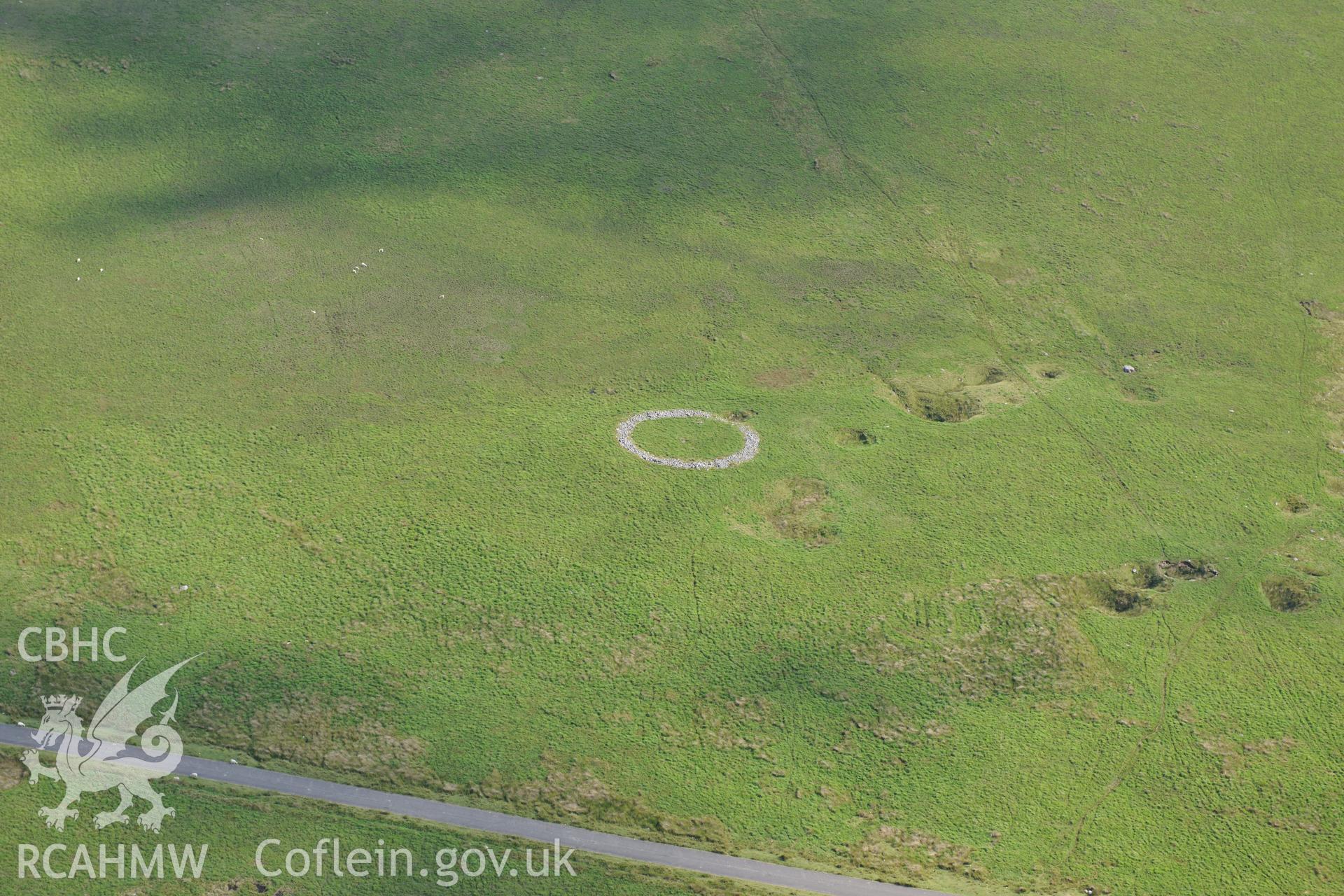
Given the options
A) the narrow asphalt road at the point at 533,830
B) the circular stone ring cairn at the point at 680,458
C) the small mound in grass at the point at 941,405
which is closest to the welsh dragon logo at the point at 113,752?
the narrow asphalt road at the point at 533,830

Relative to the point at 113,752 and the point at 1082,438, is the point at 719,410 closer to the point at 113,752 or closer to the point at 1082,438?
the point at 1082,438

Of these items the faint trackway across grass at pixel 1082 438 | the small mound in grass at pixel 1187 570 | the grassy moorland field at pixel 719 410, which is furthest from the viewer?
the small mound in grass at pixel 1187 570

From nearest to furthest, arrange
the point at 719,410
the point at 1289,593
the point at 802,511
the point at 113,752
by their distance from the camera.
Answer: the point at 113,752
the point at 1289,593
the point at 802,511
the point at 719,410

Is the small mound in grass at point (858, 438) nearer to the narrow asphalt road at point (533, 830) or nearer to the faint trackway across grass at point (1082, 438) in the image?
the faint trackway across grass at point (1082, 438)

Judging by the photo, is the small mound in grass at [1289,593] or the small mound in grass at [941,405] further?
the small mound in grass at [941,405]

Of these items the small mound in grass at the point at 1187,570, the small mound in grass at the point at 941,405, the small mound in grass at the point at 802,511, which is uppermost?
the small mound in grass at the point at 941,405

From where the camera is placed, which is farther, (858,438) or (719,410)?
(719,410)

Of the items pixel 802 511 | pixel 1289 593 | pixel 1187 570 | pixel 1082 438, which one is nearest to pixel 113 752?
pixel 802 511
